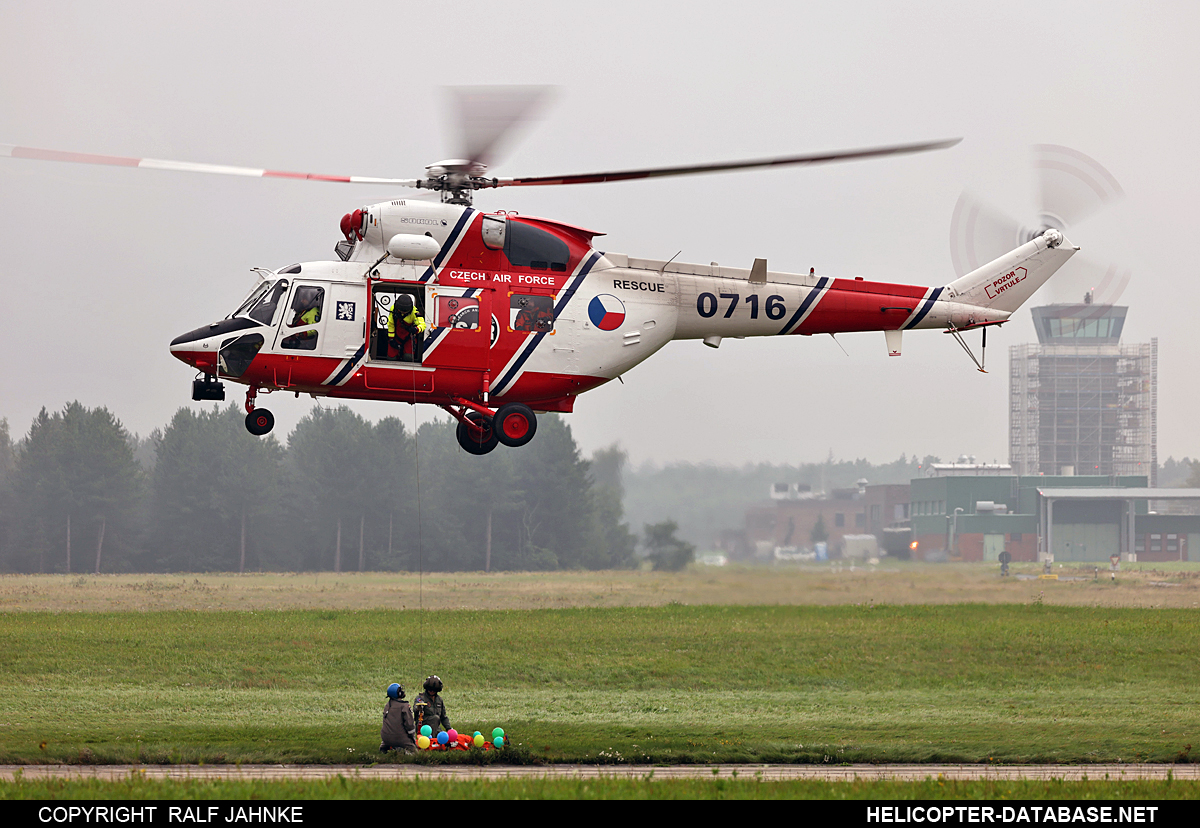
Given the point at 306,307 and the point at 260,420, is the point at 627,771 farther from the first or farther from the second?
the point at 306,307

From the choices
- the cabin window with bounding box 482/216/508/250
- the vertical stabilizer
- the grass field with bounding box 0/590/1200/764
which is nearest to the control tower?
the grass field with bounding box 0/590/1200/764

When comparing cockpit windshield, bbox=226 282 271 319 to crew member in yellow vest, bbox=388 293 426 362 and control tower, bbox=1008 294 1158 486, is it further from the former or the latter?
control tower, bbox=1008 294 1158 486

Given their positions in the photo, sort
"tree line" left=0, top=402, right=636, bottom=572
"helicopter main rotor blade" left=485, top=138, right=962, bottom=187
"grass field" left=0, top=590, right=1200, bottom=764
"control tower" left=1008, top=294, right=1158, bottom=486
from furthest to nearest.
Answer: "control tower" left=1008, top=294, right=1158, bottom=486, "tree line" left=0, top=402, right=636, bottom=572, "grass field" left=0, top=590, right=1200, bottom=764, "helicopter main rotor blade" left=485, top=138, right=962, bottom=187

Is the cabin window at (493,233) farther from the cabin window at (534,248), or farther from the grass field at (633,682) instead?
the grass field at (633,682)

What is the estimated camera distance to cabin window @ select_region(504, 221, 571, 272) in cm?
2047

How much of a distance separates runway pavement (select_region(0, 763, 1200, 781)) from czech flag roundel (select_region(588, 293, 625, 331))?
728 centimetres

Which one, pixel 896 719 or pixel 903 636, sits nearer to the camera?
pixel 896 719

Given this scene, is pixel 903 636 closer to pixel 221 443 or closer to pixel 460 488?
pixel 460 488

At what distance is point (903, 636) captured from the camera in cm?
4734

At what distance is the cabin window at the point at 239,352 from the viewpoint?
19.5 metres

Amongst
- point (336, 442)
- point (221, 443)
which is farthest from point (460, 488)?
point (221, 443)

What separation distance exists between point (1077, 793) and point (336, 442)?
57.5m

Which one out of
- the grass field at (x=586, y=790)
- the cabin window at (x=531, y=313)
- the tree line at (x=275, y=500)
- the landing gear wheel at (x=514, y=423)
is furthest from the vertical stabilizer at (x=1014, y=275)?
the tree line at (x=275, y=500)

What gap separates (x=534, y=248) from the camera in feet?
67.5
